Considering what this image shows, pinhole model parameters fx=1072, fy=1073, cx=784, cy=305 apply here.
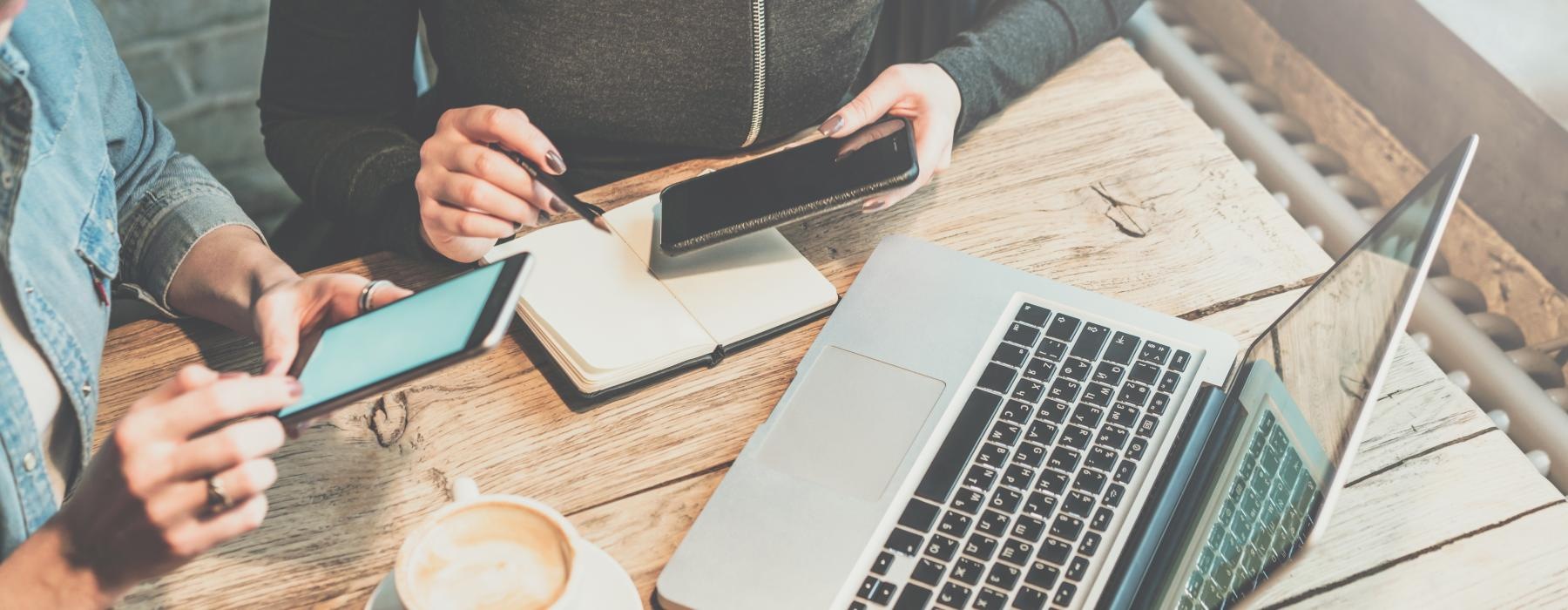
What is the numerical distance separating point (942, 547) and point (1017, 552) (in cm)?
5

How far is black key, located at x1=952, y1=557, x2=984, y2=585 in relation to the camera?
2.20ft

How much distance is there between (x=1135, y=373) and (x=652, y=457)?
36cm

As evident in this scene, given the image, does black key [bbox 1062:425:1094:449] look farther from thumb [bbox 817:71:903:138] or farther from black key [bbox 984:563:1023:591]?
thumb [bbox 817:71:903:138]

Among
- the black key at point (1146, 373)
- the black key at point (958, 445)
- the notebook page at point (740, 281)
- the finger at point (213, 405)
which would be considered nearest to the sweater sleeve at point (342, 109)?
the notebook page at point (740, 281)

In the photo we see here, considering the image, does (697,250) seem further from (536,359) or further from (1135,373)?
(1135,373)

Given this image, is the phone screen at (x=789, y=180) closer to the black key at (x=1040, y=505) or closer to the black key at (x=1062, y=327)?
the black key at (x=1062, y=327)

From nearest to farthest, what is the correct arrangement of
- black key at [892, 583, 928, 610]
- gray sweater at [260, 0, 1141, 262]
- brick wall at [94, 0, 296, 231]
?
black key at [892, 583, 928, 610] < gray sweater at [260, 0, 1141, 262] < brick wall at [94, 0, 296, 231]

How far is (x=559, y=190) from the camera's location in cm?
85

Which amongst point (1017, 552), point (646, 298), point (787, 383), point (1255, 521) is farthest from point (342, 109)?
point (1255, 521)

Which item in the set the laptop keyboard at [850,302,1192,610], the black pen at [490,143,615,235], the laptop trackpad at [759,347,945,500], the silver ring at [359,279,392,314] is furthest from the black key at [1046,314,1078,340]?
the silver ring at [359,279,392,314]

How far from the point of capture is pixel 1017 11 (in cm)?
110

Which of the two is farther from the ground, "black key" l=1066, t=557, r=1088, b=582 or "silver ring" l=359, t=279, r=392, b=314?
"silver ring" l=359, t=279, r=392, b=314

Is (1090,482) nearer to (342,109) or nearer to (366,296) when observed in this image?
(366,296)

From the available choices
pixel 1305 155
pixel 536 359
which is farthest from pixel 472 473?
pixel 1305 155
